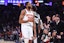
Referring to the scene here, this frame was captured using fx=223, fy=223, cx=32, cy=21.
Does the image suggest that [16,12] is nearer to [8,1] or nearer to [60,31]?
[8,1]

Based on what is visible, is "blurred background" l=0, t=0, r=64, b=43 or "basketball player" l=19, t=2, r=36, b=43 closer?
"basketball player" l=19, t=2, r=36, b=43

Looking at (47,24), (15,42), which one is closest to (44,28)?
(47,24)

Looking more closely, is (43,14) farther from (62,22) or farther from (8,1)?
(8,1)

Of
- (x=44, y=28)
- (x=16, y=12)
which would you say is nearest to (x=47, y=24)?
(x=44, y=28)

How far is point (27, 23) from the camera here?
4.40 m

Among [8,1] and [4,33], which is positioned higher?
[8,1]

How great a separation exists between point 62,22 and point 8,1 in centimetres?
155

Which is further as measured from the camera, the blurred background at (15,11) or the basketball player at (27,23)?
the blurred background at (15,11)

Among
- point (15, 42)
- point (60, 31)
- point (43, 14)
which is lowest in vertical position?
point (15, 42)

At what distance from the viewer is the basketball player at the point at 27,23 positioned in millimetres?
4340

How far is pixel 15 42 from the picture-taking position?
6.09 m

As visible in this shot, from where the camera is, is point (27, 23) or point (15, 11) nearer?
point (27, 23)

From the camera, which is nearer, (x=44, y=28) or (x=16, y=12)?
(x=44, y=28)

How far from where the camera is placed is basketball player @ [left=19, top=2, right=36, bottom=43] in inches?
171
